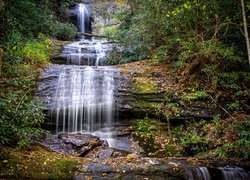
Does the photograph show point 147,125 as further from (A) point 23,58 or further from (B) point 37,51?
(B) point 37,51

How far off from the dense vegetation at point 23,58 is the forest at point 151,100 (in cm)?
3

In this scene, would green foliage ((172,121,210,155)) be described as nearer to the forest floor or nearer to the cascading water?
the forest floor

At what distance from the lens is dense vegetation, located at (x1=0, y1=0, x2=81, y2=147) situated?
595cm

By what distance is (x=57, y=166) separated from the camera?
18.1 feet

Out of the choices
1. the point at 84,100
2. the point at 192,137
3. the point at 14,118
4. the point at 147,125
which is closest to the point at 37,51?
the point at 84,100

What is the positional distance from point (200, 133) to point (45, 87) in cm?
580

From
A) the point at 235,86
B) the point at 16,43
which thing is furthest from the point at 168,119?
the point at 16,43

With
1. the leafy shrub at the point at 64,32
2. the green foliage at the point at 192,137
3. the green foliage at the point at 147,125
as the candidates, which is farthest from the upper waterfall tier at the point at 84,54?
the green foliage at the point at 192,137

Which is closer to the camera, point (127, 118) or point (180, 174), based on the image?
point (180, 174)

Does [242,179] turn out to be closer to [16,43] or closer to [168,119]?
[168,119]

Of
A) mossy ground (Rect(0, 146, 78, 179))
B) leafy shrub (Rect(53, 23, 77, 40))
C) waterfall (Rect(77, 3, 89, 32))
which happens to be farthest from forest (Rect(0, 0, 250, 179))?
waterfall (Rect(77, 3, 89, 32))

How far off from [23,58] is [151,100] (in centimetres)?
577

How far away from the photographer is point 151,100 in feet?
31.5

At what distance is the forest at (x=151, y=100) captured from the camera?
5801 millimetres
